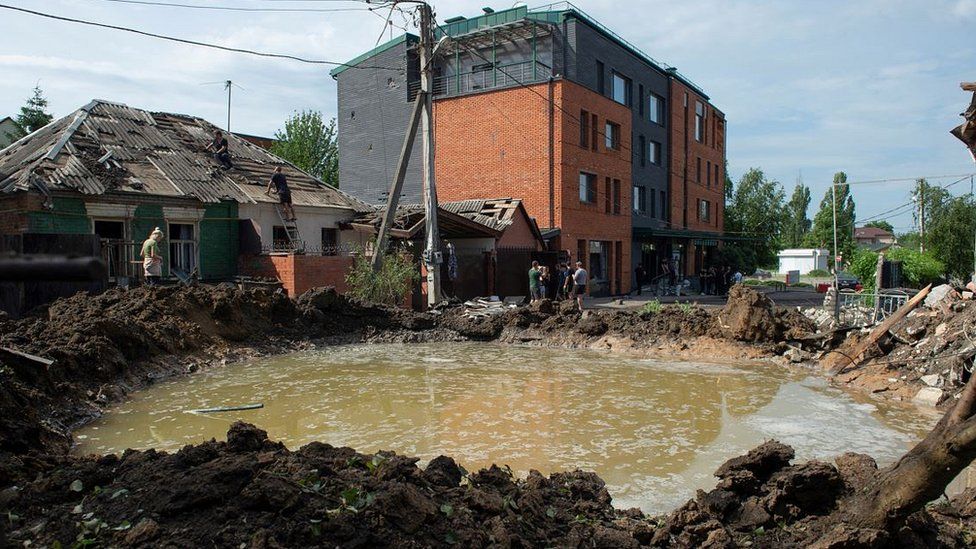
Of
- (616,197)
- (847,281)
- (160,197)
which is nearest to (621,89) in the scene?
(616,197)

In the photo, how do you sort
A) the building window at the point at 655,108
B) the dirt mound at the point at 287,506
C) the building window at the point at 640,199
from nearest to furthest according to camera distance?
the dirt mound at the point at 287,506
the building window at the point at 640,199
the building window at the point at 655,108

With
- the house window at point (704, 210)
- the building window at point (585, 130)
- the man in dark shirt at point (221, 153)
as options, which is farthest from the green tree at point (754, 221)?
the man in dark shirt at point (221, 153)

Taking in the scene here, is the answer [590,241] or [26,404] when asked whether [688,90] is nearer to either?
[590,241]

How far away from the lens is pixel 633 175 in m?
38.2

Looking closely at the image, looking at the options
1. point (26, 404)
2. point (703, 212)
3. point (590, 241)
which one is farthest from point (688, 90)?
point (26, 404)

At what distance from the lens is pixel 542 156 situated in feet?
98.3

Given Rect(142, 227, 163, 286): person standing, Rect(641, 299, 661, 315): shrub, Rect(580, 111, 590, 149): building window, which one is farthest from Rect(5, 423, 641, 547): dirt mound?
Rect(580, 111, 590, 149): building window

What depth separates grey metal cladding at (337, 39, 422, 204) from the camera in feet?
113

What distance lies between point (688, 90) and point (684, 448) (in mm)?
41327

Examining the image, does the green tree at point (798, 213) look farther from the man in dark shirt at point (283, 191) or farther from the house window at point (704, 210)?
the man in dark shirt at point (283, 191)

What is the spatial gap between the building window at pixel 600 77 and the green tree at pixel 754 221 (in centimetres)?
1635

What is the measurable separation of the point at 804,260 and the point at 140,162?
59.7 m

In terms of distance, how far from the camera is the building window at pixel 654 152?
4025 centimetres

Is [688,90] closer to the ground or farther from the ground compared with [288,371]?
farther from the ground
